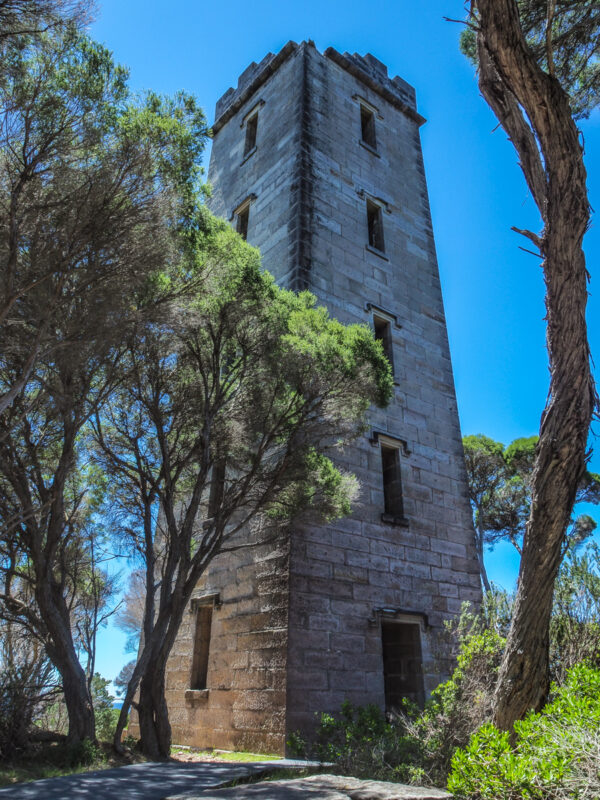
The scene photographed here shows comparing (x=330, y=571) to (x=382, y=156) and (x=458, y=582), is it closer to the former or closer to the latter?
(x=458, y=582)

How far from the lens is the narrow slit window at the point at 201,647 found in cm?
1034

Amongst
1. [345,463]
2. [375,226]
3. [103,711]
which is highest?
[375,226]

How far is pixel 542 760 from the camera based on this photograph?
350 cm

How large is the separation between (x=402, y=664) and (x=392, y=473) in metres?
3.61

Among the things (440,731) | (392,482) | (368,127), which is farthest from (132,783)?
(368,127)

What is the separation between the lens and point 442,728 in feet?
20.0

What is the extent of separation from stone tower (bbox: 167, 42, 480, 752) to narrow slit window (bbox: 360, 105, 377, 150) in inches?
2.6

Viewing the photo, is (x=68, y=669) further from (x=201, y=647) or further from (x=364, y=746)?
(x=201, y=647)

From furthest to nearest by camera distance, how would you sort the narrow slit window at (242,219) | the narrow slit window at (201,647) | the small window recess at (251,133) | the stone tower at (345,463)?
the small window recess at (251,133) → the narrow slit window at (242,219) → the narrow slit window at (201,647) → the stone tower at (345,463)

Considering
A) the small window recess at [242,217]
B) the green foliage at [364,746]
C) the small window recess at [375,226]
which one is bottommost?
the green foliage at [364,746]

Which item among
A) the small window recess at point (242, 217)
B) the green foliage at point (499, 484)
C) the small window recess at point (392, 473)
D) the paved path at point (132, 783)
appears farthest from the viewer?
the green foliage at point (499, 484)

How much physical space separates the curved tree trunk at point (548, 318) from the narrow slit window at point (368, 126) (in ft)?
33.1

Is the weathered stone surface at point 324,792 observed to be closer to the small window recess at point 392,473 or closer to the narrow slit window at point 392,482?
the small window recess at point 392,473

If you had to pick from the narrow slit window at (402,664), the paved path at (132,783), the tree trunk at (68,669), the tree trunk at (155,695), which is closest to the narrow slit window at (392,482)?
the narrow slit window at (402,664)
